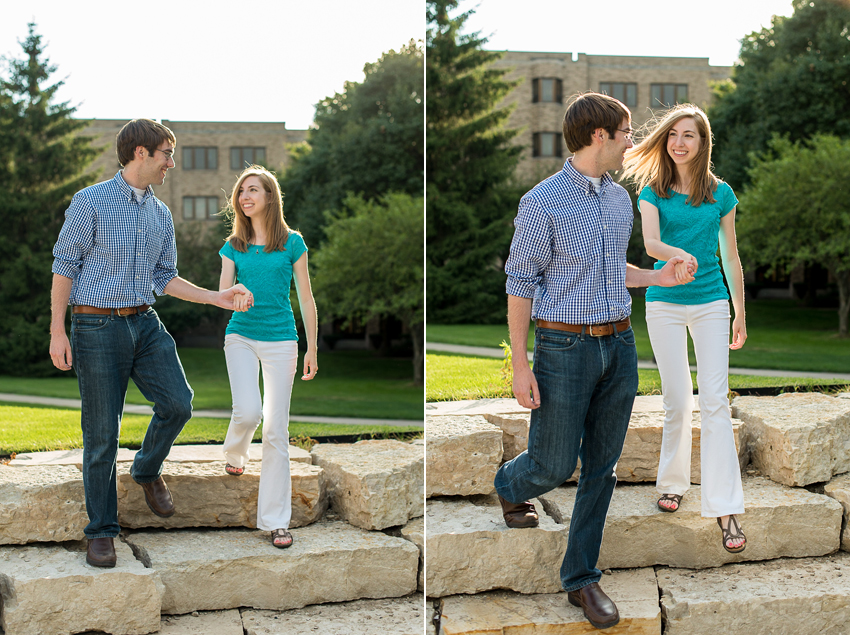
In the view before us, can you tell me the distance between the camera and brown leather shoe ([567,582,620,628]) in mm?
2791

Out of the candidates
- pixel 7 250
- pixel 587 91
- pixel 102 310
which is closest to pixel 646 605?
pixel 587 91

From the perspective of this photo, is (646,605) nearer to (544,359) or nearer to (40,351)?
(544,359)

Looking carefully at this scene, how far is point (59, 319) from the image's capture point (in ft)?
9.86

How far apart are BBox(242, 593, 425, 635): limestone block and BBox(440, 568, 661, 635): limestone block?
36cm

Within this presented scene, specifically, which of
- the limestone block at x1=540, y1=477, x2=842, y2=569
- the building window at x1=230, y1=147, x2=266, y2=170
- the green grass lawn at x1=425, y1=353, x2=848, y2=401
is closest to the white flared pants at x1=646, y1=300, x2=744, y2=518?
the limestone block at x1=540, y1=477, x2=842, y2=569

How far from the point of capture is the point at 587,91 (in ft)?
9.16

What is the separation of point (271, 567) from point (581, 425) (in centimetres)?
169

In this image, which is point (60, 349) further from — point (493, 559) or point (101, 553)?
point (493, 559)

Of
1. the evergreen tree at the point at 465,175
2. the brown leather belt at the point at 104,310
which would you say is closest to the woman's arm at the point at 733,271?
the evergreen tree at the point at 465,175

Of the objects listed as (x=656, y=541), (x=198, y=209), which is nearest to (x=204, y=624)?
(x=198, y=209)

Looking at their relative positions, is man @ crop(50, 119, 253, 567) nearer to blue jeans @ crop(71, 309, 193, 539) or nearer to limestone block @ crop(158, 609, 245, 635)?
blue jeans @ crop(71, 309, 193, 539)

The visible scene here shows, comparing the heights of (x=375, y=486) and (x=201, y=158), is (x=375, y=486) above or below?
below

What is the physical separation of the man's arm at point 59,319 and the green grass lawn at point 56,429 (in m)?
0.51

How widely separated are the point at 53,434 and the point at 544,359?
98.2 inches
